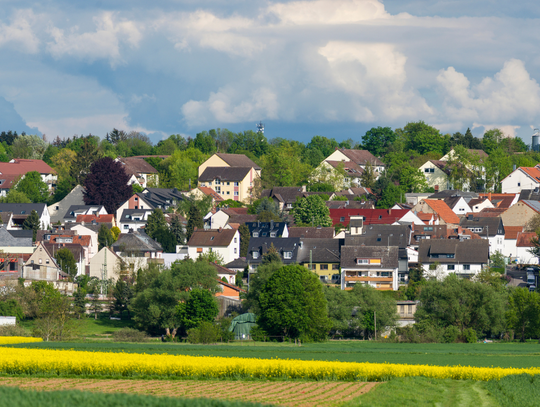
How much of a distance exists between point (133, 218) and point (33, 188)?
22504 millimetres

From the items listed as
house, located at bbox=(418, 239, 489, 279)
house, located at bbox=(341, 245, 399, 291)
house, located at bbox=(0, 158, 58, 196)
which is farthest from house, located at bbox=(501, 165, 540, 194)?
house, located at bbox=(0, 158, 58, 196)

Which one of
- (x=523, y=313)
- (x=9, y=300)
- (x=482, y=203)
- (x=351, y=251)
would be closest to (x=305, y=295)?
(x=523, y=313)

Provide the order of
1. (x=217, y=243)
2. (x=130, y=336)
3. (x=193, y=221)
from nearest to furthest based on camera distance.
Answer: (x=130, y=336) < (x=217, y=243) < (x=193, y=221)

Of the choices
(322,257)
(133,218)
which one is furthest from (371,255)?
(133,218)

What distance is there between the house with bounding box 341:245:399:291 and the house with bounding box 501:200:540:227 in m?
30.4

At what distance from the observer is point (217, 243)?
3115 inches

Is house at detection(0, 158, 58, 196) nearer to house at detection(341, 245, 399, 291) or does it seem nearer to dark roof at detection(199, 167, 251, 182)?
dark roof at detection(199, 167, 251, 182)

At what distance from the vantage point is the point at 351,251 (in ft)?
228

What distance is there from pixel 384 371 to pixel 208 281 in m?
32.6

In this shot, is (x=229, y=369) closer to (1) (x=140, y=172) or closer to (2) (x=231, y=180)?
(2) (x=231, y=180)

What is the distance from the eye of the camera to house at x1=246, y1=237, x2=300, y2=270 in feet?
243

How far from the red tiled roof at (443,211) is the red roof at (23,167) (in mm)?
68661

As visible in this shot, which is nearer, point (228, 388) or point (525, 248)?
point (228, 388)

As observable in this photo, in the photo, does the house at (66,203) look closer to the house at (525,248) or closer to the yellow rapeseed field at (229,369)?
the house at (525,248)
